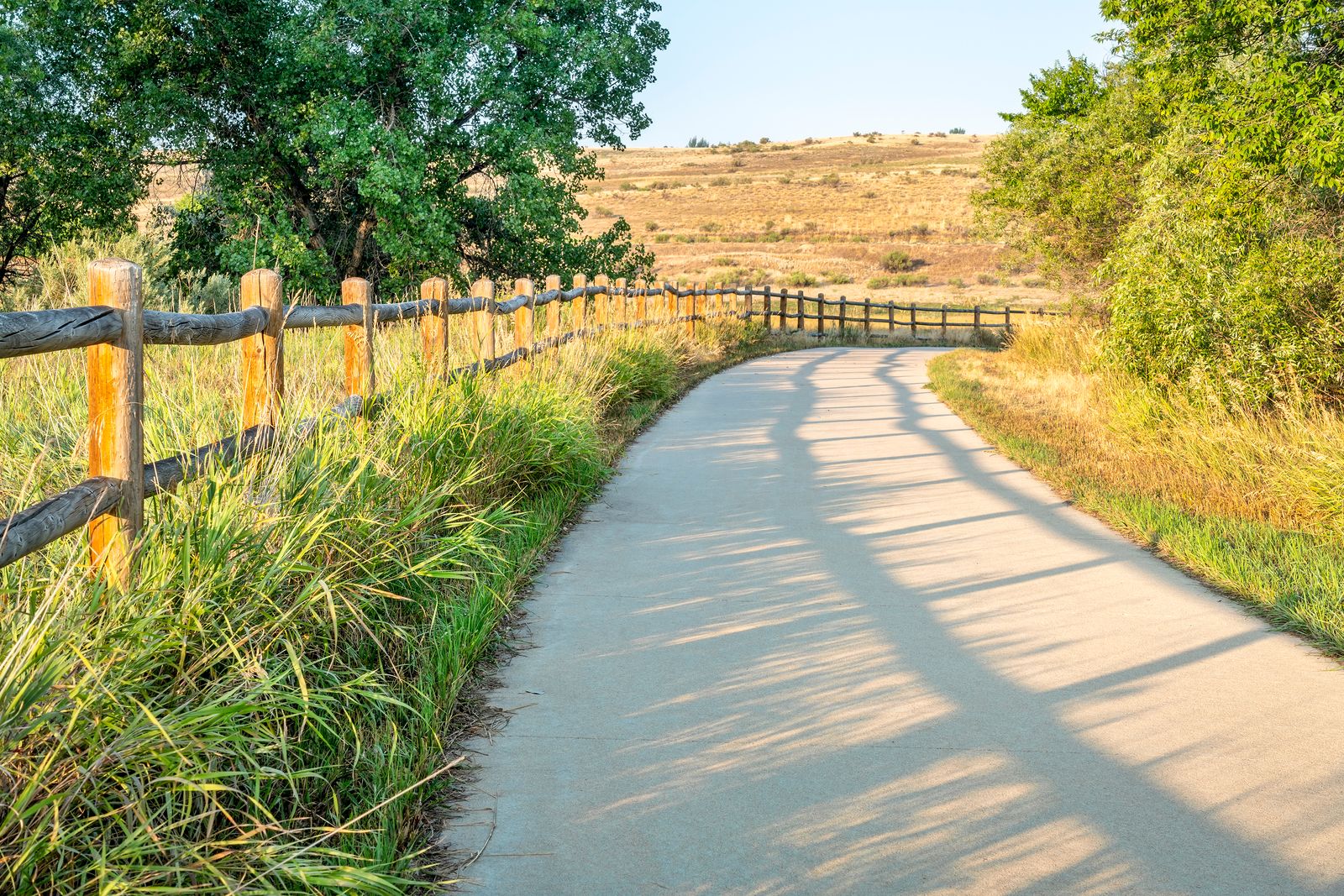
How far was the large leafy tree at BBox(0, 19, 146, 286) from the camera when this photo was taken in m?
16.2

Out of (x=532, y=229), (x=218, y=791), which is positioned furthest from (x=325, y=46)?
(x=218, y=791)

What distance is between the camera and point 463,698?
478 cm

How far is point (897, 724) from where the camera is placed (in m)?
4.62

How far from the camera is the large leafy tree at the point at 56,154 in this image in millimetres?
16234

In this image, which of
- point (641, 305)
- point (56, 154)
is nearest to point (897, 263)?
point (641, 305)

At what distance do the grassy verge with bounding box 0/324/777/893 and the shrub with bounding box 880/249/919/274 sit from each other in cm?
5996

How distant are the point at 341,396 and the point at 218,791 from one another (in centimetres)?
408

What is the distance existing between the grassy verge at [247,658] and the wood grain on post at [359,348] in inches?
9.5

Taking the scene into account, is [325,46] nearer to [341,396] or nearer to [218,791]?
[341,396]

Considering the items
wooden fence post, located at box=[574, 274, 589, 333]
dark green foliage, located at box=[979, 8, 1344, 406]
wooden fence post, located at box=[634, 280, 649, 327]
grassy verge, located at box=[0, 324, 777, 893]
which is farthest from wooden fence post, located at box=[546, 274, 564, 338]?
wooden fence post, located at box=[634, 280, 649, 327]

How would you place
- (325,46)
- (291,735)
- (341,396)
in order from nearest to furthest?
1. (291,735)
2. (341,396)
3. (325,46)

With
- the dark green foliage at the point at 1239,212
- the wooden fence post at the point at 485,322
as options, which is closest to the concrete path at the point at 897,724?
the wooden fence post at the point at 485,322

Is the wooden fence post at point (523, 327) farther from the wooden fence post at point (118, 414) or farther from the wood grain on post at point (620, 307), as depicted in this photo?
the wooden fence post at point (118, 414)

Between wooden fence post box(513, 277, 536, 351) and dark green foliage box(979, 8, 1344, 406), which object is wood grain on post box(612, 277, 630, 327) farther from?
dark green foliage box(979, 8, 1344, 406)
